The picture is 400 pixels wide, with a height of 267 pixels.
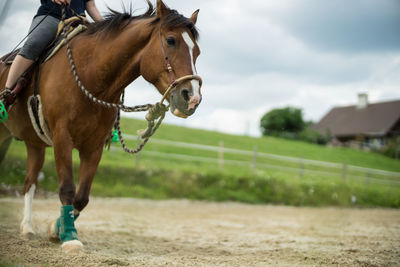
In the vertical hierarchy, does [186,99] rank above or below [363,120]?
below

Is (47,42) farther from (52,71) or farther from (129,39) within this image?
(129,39)

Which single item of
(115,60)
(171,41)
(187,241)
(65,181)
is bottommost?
(187,241)

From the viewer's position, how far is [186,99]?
2977 millimetres

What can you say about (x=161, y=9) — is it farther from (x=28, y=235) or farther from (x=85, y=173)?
(x=28, y=235)

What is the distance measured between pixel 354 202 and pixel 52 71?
43.0 ft

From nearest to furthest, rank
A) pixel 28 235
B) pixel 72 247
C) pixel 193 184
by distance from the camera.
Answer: pixel 72 247 < pixel 28 235 < pixel 193 184

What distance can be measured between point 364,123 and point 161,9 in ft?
155

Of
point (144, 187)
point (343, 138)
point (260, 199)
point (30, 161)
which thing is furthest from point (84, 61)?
point (343, 138)

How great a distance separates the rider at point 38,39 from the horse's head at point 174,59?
123 centimetres

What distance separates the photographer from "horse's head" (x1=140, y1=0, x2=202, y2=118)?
2.97 metres

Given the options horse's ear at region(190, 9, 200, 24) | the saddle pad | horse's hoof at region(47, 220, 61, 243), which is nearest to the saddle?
the saddle pad

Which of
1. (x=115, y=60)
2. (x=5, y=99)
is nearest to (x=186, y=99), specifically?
(x=115, y=60)

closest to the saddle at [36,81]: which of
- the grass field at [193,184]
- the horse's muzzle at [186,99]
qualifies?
the horse's muzzle at [186,99]

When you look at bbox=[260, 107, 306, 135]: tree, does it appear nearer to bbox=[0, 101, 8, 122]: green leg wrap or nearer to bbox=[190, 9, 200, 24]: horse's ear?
bbox=[190, 9, 200, 24]: horse's ear
